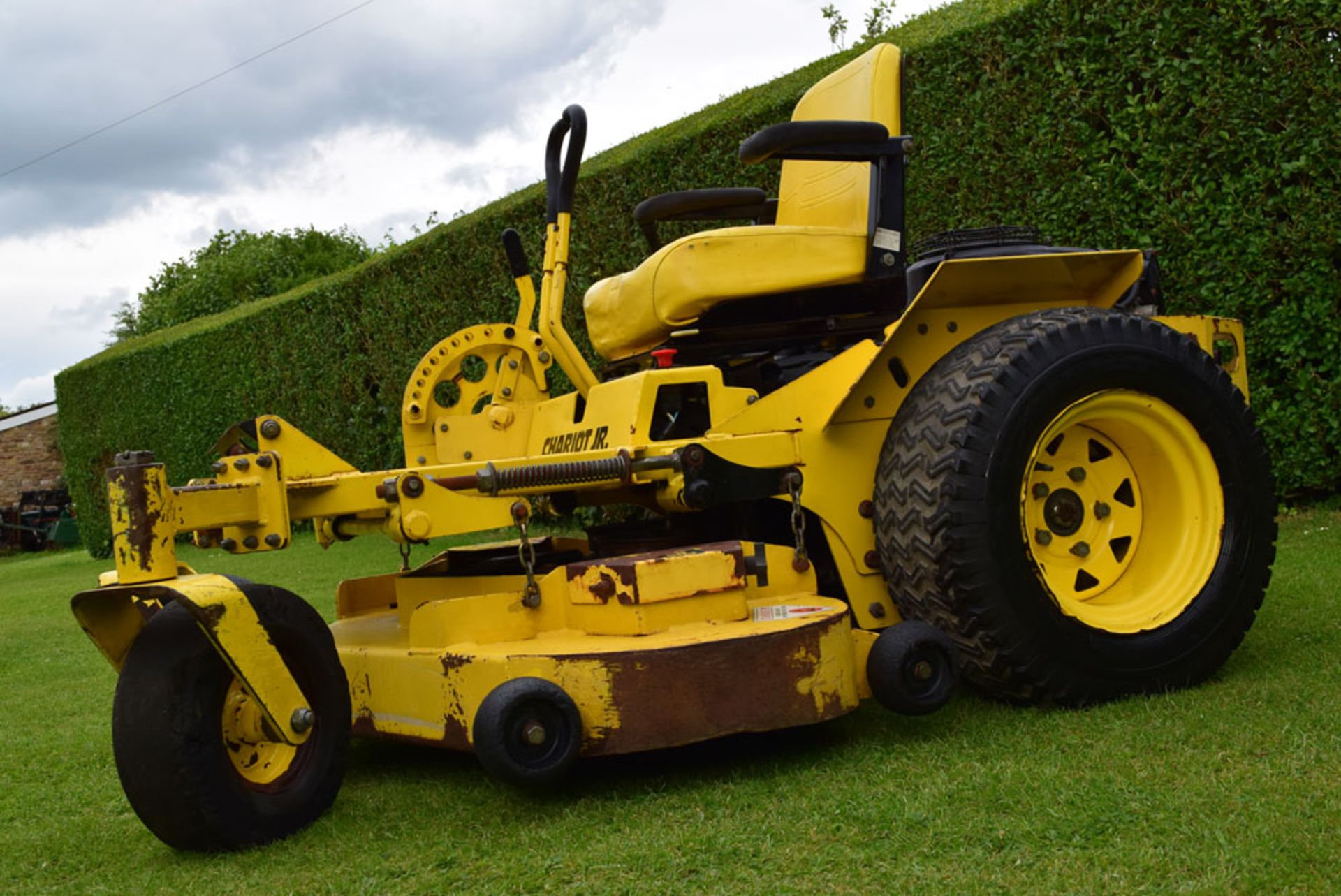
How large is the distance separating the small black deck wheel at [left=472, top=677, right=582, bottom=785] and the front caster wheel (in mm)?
407

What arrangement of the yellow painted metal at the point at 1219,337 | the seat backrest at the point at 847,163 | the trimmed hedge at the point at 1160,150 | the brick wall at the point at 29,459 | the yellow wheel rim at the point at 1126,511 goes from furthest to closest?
the brick wall at the point at 29,459
the trimmed hedge at the point at 1160,150
the seat backrest at the point at 847,163
the yellow painted metal at the point at 1219,337
the yellow wheel rim at the point at 1126,511

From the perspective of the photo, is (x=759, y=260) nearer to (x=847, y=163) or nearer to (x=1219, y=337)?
(x=847, y=163)

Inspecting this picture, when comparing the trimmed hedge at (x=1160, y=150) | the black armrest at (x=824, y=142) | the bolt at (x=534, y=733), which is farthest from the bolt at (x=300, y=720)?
the trimmed hedge at (x=1160, y=150)

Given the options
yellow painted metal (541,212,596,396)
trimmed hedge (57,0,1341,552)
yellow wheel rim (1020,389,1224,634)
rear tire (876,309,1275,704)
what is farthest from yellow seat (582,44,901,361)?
trimmed hedge (57,0,1341,552)

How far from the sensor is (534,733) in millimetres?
2645

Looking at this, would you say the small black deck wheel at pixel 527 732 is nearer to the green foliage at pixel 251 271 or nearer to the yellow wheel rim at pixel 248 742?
the yellow wheel rim at pixel 248 742

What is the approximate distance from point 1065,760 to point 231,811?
1.76 m

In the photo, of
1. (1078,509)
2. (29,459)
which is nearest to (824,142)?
(1078,509)

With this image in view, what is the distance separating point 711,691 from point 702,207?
7.34 feet

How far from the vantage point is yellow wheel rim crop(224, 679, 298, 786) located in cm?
273

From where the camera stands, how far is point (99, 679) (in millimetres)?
5441

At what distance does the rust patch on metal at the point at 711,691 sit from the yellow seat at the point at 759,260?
1124mm

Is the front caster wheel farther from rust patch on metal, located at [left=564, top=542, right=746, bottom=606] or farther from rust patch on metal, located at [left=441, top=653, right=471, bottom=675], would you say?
rust patch on metal, located at [left=564, top=542, right=746, bottom=606]

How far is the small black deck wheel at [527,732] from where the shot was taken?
8.55 ft
